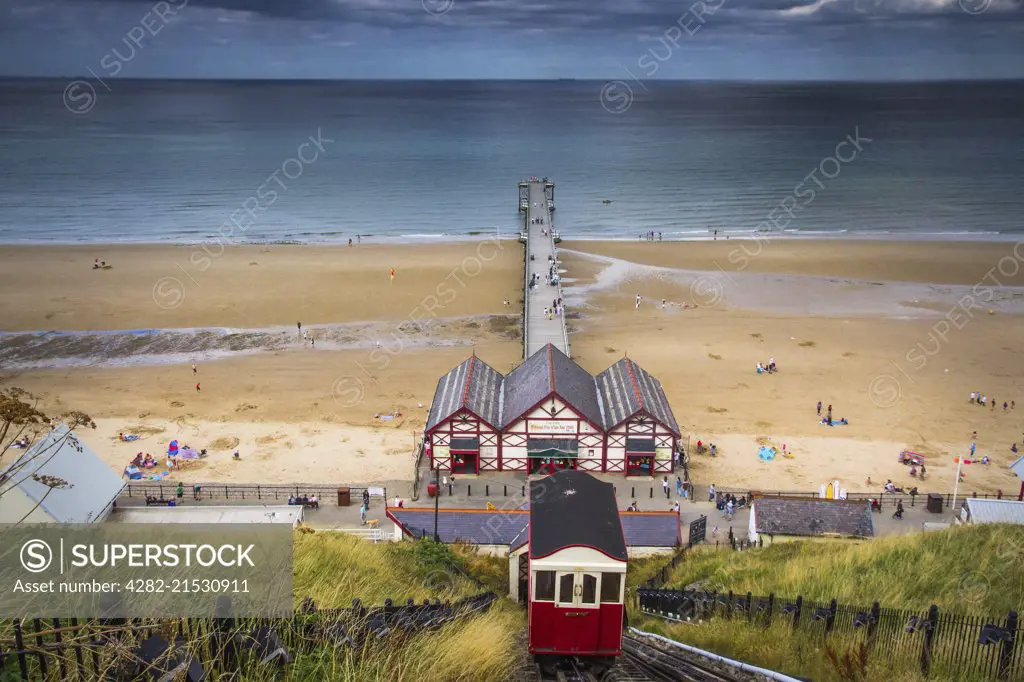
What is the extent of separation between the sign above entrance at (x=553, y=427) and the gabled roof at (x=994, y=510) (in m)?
12.6

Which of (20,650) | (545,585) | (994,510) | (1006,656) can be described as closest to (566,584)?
(545,585)

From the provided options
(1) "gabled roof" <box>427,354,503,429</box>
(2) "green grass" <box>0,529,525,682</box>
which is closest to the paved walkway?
(1) "gabled roof" <box>427,354,503,429</box>

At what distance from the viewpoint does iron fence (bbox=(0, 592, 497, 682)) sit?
6.25 meters

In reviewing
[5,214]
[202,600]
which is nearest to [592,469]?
[202,600]

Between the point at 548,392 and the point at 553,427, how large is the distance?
1.41 metres

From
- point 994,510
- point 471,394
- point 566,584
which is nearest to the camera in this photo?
point 566,584

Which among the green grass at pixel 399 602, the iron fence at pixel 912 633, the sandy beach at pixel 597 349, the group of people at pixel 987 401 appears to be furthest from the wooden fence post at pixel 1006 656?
the group of people at pixel 987 401

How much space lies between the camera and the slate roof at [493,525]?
22969 millimetres

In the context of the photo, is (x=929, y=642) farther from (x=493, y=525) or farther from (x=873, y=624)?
(x=493, y=525)

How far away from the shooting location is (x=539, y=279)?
52250mm

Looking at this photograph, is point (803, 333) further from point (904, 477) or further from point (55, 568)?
point (55, 568)

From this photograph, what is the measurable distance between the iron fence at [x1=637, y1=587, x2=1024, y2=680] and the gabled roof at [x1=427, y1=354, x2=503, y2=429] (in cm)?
1482

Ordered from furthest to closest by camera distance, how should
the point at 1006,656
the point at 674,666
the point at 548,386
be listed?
the point at 548,386 < the point at 674,666 < the point at 1006,656

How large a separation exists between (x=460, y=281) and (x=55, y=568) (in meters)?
50.3
